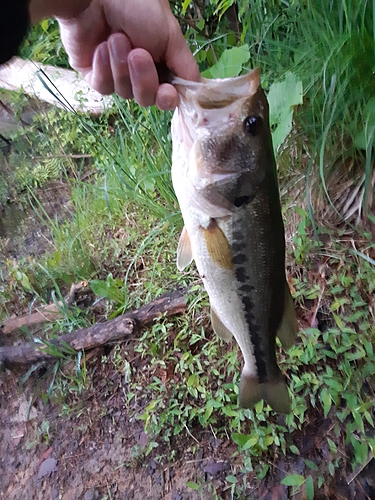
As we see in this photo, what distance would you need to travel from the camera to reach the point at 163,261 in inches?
119

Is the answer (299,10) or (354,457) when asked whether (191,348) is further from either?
(299,10)

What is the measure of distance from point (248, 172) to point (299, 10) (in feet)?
4.89

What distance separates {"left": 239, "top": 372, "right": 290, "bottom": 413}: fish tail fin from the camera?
177cm

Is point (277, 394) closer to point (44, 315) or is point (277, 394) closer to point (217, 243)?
point (217, 243)

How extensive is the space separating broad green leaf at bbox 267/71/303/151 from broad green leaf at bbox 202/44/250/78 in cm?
26

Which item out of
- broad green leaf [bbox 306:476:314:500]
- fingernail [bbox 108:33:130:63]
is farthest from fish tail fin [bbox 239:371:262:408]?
fingernail [bbox 108:33:130:63]

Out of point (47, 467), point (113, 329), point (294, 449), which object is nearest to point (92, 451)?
point (47, 467)

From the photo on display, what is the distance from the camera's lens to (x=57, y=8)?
1.43 metres

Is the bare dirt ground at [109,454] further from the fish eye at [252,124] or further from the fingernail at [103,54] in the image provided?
the fingernail at [103,54]

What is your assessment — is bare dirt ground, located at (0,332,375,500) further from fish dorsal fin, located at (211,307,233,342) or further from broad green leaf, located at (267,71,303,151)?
broad green leaf, located at (267,71,303,151)

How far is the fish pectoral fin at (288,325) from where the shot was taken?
1.64m

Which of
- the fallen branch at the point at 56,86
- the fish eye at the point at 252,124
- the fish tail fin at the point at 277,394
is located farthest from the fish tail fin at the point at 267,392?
the fallen branch at the point at 56,86

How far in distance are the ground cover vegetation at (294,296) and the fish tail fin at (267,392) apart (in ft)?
1.06

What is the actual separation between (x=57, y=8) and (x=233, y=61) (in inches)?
45.5
